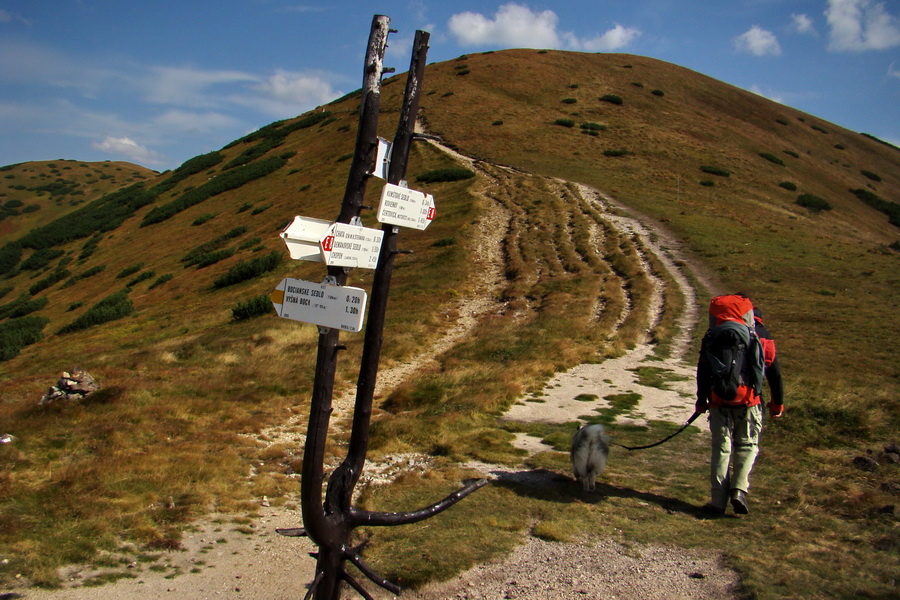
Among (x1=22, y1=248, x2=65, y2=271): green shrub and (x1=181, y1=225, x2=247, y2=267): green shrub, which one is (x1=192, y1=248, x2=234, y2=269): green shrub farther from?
(x1=22, y1=248, x2=65, y2=271): green shrub

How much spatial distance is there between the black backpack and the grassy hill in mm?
1321

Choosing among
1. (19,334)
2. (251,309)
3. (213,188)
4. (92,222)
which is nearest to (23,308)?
(19,334)

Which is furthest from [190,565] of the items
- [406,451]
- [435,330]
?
[435,330]

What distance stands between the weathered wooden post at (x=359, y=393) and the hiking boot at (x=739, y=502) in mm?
2976

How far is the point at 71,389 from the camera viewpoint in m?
9.94

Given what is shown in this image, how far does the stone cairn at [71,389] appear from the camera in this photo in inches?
384

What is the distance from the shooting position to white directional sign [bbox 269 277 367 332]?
3.63 meters

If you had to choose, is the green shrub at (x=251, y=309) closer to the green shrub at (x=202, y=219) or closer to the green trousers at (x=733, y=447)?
the green trousers at (x=733, y=447)

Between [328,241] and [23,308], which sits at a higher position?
[328,241]

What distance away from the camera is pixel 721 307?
6191 millimetres

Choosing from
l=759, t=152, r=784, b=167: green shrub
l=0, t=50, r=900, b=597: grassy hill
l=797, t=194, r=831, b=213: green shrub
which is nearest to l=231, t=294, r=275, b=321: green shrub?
l=0, t=50, r=900, b=597: grassy hill

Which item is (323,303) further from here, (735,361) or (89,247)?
(89,247)

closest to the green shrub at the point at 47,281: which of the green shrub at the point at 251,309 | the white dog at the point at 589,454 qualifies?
the green shrub at the point at 251,309

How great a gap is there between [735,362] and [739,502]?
4.55ft
